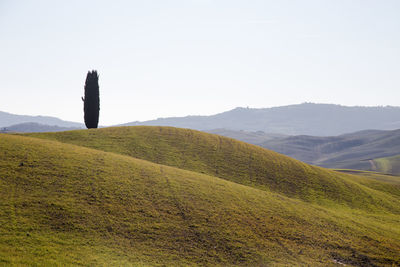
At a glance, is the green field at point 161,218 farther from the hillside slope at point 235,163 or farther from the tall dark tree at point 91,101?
the tall dark tree at point 91,101

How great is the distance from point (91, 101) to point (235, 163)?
39916mm

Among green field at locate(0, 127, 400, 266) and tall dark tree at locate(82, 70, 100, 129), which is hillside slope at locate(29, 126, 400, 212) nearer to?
green field at locate(0, 127, 400, 266)

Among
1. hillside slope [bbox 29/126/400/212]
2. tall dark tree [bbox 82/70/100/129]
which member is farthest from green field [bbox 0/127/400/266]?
tall dark tree [bbox 82/70/100/129]

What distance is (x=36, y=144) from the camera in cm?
3588

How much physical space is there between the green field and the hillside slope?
613mm

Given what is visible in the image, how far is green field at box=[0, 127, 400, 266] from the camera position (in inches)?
789

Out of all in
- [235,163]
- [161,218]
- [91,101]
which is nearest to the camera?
Result: [161,218]

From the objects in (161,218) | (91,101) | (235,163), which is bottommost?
(161,218)

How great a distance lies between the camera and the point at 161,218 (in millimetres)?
24906

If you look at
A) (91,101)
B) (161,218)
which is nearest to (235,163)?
(161,218)

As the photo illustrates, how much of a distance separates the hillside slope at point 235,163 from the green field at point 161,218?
613mm

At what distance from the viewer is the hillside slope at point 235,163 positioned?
43.4 meters

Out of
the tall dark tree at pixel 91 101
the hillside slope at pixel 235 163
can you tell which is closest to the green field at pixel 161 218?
the hillside slope at pixel 235 163

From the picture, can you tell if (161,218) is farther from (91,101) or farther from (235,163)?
(91,101)
